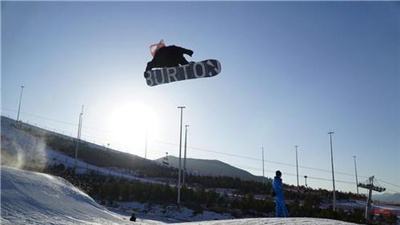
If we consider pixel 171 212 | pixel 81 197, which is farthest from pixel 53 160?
pixel 81 197

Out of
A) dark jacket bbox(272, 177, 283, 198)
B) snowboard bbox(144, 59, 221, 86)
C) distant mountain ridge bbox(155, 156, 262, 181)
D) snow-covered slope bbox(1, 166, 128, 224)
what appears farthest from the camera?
distant mountain ridge bbox(155, 156, 262, 181)

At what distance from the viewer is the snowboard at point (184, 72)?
28.7 ft

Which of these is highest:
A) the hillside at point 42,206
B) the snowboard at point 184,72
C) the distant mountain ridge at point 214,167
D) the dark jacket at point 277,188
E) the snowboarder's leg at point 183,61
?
the distant mountain ridge at point 214,167

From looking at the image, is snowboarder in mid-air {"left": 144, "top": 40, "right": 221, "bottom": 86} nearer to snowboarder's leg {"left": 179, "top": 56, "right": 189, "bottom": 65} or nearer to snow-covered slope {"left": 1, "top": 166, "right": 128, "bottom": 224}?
snowboarder's leg {"left": 179, "top": 56, "right": 189, "bottom": 65}

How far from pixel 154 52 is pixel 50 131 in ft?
232

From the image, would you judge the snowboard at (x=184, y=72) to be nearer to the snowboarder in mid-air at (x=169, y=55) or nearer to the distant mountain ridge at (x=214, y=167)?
the snowboarder in mid-air at (x=169, y=55)

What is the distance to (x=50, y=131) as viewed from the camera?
241ft

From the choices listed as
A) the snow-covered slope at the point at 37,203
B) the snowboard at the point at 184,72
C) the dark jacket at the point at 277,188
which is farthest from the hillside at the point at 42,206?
the snowboard at the point at 184,72

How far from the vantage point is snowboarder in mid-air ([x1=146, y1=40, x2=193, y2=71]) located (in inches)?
363

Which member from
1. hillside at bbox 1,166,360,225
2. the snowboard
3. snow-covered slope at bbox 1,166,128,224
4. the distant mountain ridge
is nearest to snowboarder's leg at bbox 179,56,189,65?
the snowboard

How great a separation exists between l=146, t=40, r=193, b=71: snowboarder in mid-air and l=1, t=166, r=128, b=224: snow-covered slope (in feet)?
14.7

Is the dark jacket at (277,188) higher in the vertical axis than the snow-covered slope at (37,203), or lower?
higher

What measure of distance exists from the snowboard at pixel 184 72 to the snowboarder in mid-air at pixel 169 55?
15 centimetres

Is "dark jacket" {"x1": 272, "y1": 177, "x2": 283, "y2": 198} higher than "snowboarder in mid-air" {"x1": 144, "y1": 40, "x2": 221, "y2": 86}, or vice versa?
"snowboarder in mid-air" {"x1": 144, "y1": 40, "x2": 221, "y2": 86}
